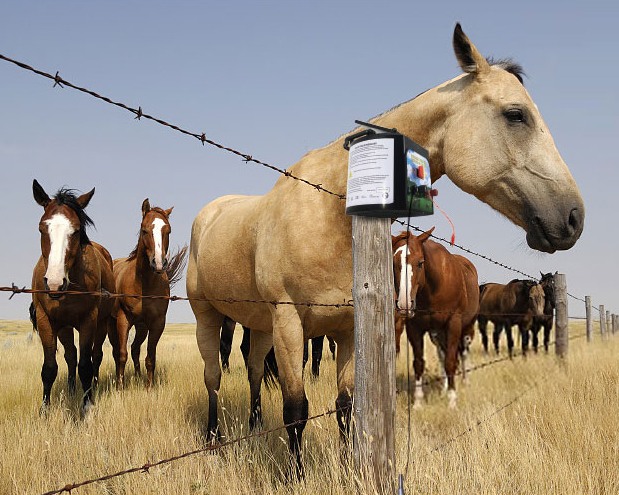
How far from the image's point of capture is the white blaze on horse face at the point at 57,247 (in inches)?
193

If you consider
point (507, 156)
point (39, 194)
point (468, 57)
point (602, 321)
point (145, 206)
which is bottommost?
point (602, 321)

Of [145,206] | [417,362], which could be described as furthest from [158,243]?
[417,362]

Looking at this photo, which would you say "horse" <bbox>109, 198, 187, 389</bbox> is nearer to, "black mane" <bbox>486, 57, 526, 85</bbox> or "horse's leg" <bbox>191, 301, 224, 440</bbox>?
"horse's leg" <bbox>191, 301, 224, 440</bbox>

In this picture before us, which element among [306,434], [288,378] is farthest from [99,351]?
[288,378]

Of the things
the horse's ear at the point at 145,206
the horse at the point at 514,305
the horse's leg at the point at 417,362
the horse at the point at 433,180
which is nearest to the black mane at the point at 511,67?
the horse at the point at 433,180

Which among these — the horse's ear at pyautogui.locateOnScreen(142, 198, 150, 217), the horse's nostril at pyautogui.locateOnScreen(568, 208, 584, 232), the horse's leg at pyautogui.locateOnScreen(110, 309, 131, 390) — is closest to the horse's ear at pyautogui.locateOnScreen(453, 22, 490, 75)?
the horse's nostril at pyautogui.locateOnScreen(568, 208, 584, 232)

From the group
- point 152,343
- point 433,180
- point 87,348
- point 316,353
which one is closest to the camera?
point 433,180

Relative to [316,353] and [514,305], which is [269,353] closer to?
[316,353]

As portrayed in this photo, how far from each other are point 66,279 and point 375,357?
3.81 metres

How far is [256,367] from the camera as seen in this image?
545 cm

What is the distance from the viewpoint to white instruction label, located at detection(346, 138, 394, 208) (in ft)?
7.64

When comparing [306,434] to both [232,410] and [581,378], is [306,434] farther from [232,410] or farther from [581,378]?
[581,378]

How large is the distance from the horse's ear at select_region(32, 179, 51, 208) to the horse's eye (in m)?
4.77

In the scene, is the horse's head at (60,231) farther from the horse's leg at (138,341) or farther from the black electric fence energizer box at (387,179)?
the black electric fence energizer box at (387,179)
